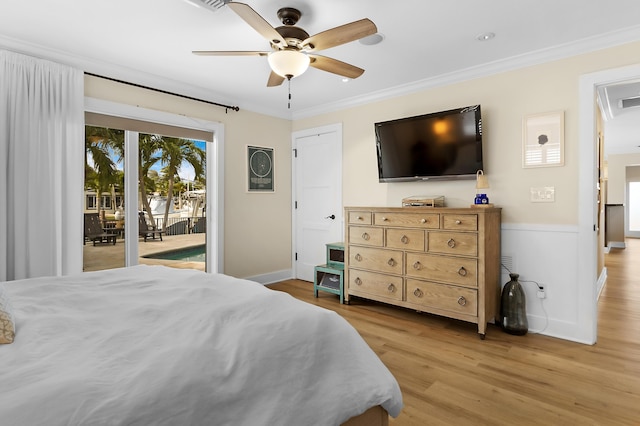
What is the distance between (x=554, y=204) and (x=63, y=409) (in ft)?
11.6

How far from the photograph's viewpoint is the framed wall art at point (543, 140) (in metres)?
3.03

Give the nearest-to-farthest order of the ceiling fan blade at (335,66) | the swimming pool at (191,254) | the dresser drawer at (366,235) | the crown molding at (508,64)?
1. the ceiling fan blade at (335,66)
2. the crown molding at (508,64)
3. the dresser drawer at (366,235)
4. the swimming pool at (191,254)

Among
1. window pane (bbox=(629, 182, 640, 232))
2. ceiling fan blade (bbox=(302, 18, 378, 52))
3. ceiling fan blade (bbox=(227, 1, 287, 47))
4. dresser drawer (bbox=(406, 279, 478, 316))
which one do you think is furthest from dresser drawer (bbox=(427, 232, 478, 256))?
window pane (bbox=(629, 182, 640, 232))

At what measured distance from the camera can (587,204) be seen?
2896 mm

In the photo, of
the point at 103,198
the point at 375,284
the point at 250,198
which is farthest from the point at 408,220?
the point at 103,198

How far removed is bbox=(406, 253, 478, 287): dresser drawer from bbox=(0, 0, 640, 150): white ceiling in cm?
186

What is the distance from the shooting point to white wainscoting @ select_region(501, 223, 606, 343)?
9.79 feet

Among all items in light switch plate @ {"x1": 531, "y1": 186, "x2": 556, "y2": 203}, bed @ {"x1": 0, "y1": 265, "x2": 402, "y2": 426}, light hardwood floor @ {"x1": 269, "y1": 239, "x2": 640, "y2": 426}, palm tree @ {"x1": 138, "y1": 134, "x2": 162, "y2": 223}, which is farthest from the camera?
palm tree @ {"x1": 138, "y1": 134, "x2": 162, "y2": 223}

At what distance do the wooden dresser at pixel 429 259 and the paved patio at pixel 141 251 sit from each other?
201cm

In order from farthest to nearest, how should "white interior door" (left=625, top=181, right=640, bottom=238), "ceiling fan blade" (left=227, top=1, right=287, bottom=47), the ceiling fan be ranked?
"white interior door" (left=625, top=181, right=640, bottom=238), the ceiling fan, "ceiling fan blade" (left=227, top=1, right=287, bottom=47)

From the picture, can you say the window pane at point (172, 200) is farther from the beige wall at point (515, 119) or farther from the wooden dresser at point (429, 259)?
the beige wall at point (515, 119)

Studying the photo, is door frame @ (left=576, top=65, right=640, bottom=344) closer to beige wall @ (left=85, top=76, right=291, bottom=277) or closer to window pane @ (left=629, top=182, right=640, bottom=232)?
beige wall @ (left=85, top=76, right=291, bottom=277)

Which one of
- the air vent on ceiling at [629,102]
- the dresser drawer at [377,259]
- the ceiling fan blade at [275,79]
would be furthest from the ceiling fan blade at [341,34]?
the air vent on ceiling at [629,102]

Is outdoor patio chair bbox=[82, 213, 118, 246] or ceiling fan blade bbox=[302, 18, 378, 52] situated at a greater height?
ceiling fan blade bbox=[302, 18, 378, 52]
